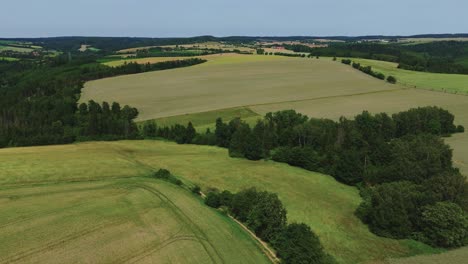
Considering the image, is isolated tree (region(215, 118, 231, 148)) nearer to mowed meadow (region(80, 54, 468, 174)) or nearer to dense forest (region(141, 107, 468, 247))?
dense forest (region(141, 107, 468, 247))

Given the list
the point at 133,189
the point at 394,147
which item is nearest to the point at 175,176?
the point at 133,189

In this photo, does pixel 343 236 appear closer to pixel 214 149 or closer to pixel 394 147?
pixel 394 147

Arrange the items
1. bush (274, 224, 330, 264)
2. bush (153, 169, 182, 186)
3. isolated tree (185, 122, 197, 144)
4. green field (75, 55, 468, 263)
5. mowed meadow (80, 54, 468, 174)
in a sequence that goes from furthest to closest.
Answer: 1. mowed meadow (80, 54, 468, 174)
2. isolated tree (185, 122, 197, 144)
3. bush (153, 169, 182, 186)
4. green field (75, 55, 468, 263)
5. bush (274, 224, 330, 264)

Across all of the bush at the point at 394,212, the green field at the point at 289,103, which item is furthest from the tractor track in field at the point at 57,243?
the bush at the point at 394,212

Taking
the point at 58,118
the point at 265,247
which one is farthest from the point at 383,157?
the point at 58,118

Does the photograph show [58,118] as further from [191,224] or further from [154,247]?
[154,247]

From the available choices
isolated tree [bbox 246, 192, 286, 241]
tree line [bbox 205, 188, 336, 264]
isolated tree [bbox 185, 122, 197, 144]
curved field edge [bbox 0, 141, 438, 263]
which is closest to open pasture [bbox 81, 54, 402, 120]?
isolated tree [bbox 185, 122, 197, 144]
